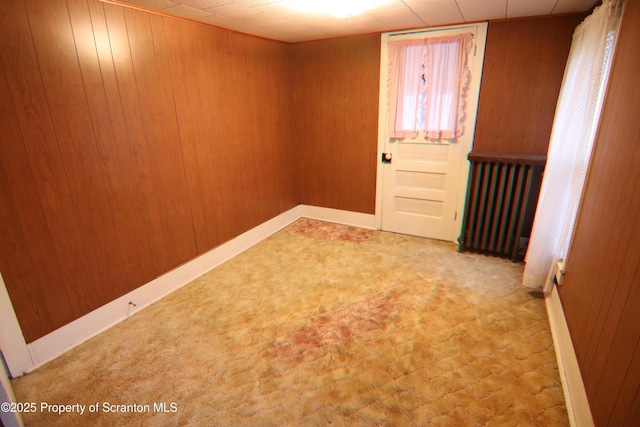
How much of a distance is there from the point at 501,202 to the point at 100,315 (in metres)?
3.60

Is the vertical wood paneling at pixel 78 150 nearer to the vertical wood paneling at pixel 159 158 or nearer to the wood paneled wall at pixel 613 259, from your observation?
the vertical wood paneling at pixel 159 158

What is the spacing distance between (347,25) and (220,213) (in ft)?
7.43

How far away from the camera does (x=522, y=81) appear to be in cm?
303

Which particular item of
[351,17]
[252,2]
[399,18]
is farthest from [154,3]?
[399,18]

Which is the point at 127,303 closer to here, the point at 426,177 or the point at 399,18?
the point at 426,177

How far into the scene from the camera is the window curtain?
10.6 feet

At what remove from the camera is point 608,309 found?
55.5 inches

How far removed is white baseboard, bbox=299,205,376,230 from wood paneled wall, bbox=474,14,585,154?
1.58 meters

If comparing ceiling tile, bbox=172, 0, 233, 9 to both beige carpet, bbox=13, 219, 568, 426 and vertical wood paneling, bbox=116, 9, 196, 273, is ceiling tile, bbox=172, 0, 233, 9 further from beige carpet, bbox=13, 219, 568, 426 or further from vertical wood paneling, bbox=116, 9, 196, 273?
beige carpet, bbox=13, 219, 568, 426

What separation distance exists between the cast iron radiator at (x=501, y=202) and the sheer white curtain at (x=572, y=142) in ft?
1.53

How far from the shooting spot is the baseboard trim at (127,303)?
2086 mm

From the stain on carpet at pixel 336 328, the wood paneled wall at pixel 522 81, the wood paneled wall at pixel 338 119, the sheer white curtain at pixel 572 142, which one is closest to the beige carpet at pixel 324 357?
the stain on carpet at pixel 336 328

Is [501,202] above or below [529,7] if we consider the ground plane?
below

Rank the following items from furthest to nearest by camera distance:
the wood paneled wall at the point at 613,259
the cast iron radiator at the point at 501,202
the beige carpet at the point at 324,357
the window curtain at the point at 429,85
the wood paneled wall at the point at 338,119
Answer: the wood paneled wall at the point at 338,119 → the window curtain at the point at 429,85 → the cast iron radiator at the point at 501,202 → the beige carpet at the point at 324,357 → the wood paneled wall at the point at 613,259
